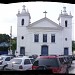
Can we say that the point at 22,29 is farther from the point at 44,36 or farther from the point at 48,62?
the point at 48,62

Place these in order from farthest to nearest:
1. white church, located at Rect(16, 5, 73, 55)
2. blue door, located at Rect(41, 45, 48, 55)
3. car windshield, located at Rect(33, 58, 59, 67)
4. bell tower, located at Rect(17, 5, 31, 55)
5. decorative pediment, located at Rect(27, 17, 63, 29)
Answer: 1. decorative pediment, located at Rect(27, 17, 63, 29)
2. blue door, located at Rect(41, 45, 48, 55)
3. white church, located at Rect(16, 5, 73, 55)
4. bell tower, located at Rect(17, 5, 31, 55)
5. car windshield, located at Rect(33, 58, 59, 67)

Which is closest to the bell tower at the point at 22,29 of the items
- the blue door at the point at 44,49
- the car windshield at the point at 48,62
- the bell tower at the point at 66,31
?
the blue door at the point at 44,49

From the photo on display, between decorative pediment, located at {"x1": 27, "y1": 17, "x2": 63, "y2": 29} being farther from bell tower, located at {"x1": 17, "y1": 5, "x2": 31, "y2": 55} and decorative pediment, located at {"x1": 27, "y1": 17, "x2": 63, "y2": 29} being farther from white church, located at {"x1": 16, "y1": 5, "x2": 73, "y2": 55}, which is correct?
bell tower, located at {"x1": 17, "y1": 5, "x2": 31, "y2": 55}

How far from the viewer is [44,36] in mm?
59219

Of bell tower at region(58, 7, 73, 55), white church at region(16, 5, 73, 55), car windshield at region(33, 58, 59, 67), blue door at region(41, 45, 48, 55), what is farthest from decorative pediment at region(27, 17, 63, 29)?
car windshield at region(33, 58, 59, 67)

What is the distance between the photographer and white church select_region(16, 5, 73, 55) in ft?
193

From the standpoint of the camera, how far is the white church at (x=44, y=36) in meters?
58.8

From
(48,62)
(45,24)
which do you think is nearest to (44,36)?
(45,24)

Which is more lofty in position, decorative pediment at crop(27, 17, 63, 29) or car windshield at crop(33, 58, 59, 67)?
decorative pediment at crop(27, 17, 63, 29)

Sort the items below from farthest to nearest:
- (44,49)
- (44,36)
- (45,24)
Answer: (45,24)
(44,49)
(44,36)

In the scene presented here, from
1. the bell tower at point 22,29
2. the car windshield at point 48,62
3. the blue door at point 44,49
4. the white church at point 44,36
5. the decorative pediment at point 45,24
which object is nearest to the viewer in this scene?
the car windshield at point 48,62

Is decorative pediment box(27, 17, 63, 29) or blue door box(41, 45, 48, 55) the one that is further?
decorative pediment box(27, 17, 63, 29)

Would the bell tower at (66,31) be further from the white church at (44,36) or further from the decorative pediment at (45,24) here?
the decorative pediment at (45,24)

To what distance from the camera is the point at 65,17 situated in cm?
6050
